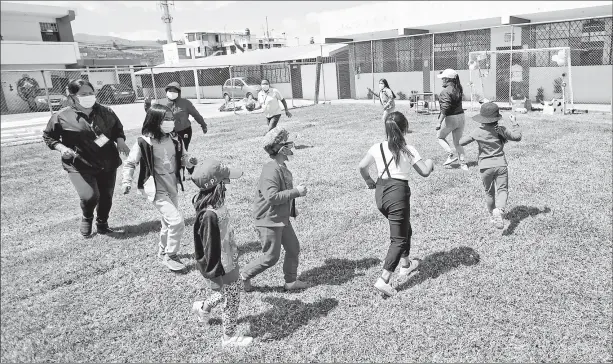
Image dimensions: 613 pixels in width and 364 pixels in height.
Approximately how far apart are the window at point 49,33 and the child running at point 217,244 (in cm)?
151

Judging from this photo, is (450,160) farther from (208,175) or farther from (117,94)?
(117,94)

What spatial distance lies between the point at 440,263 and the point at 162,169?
10.3ft

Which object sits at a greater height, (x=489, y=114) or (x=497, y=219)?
(x=489, y=114)

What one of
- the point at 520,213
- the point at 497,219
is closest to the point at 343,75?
the point at 520,213

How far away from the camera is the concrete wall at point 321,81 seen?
27.5 metres

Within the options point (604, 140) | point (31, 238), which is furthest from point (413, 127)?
point (31, 238)

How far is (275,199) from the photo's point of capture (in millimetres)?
3729

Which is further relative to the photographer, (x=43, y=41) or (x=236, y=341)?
(x=236, y=341)

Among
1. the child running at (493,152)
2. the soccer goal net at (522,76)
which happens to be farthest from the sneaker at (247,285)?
the soccer goal net at (522,76)

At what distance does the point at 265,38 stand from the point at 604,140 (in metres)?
50.0

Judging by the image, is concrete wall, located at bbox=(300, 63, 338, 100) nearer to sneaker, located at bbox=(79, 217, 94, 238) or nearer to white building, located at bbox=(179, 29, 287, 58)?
white building, located at bbox=(179, 29, 287, 58)

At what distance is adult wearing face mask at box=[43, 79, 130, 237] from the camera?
18.1ft

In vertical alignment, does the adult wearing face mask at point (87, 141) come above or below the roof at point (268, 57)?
below

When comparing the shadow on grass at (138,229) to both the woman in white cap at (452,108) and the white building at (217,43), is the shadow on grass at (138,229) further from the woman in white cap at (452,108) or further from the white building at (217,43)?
the white building at (217,43)
